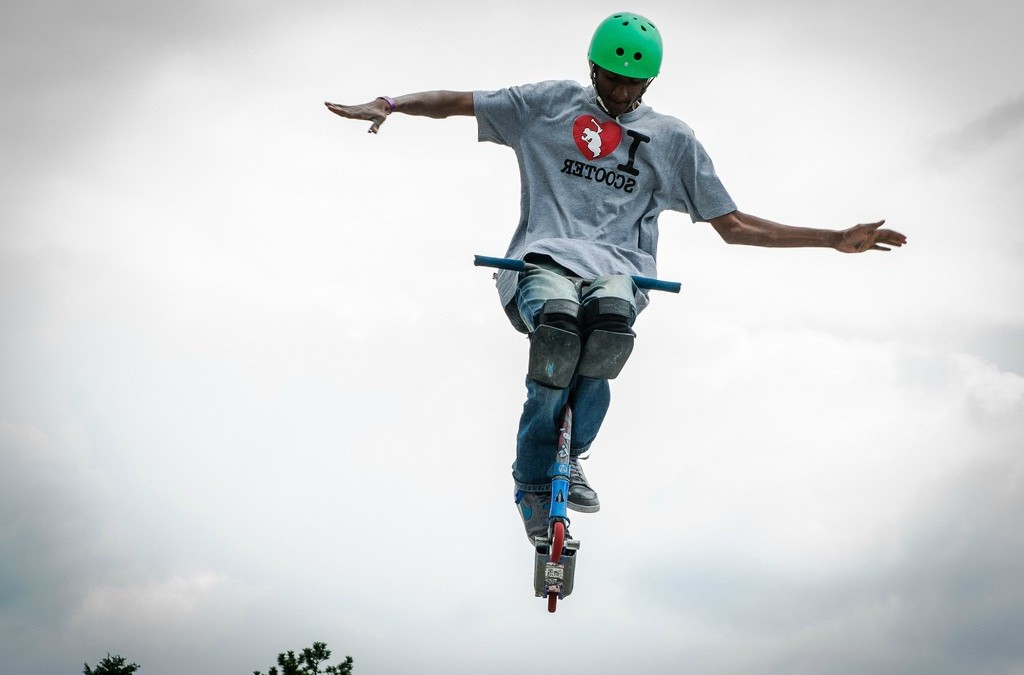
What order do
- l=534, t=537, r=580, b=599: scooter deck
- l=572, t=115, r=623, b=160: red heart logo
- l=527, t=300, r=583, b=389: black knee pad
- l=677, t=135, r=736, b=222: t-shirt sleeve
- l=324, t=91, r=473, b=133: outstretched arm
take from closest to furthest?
1. l=534, t=537, r=580, b=599: scooter deck
2. l=527, t=300, r=583, b=389: black knee pad
3. l=324, t=91, r=473, b=133: outstretched arm
4. l=572, t=115, r=623, b=160: red heart logo
5. l=677, t=135, r=736, b=222: t-shirt sleeve

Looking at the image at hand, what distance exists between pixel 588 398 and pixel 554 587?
1.27 m

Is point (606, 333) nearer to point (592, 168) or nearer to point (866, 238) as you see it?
point (592, 168)

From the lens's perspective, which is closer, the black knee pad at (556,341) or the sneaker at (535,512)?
the black knee pad at (556,341)

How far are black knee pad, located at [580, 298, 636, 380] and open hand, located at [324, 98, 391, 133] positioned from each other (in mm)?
1863

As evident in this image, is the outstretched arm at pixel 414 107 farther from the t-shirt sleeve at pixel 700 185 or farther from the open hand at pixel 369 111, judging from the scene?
the t-shirt sleeve at pixel 700 185

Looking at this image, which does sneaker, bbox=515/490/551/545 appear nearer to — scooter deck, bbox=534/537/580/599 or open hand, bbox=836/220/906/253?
scooter deck, bbox=534/537/580/599

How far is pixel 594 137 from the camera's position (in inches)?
328

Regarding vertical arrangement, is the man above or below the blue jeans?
above

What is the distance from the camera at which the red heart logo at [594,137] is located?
328 inches

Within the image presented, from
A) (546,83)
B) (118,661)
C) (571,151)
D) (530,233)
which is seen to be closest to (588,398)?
(530,233)

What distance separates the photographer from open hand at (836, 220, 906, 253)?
8656mm

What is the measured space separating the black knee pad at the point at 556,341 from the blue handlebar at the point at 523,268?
36 centimetres

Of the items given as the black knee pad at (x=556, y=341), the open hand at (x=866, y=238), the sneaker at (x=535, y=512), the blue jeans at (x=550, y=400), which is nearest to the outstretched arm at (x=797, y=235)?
the open hand at (x=866, y=238)

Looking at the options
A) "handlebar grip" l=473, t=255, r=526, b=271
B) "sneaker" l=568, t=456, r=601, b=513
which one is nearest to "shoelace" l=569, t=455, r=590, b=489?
Result: "sneaker" l=568, t=456, r=601, b=513
